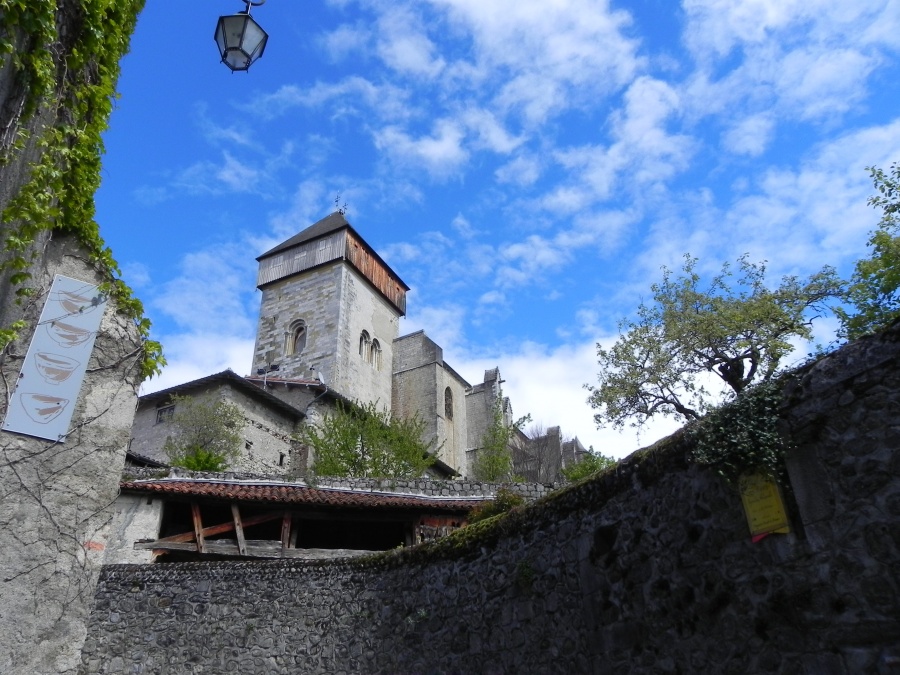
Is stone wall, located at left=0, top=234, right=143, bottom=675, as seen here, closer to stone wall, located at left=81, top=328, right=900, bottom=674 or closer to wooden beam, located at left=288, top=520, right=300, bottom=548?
stone wall, located at left=81, top=328, right=900, bottom=674

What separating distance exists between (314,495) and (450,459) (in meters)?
22.2

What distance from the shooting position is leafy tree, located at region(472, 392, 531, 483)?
1245 inches

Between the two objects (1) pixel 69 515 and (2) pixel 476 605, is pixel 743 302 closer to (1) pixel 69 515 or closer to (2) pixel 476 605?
(2) pixel 476 605

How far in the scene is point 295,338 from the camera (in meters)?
37.1

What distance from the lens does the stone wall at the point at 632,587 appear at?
13.7 ft

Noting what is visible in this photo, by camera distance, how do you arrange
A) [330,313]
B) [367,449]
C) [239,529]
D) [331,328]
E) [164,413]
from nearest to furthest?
[239,529]
[367,449]
[164,413]
[331,328]
[330,313]

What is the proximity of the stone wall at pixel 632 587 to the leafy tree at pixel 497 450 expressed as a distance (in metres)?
19.1

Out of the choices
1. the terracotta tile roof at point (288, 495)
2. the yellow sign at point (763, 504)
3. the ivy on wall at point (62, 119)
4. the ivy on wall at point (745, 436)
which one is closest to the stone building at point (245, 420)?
the terracotta tile roof at point (288, 495)

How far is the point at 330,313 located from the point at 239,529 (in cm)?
2232

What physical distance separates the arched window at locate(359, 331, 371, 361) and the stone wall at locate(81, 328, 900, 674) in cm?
2624

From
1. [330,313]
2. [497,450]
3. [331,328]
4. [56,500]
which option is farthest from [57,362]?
[330,313]

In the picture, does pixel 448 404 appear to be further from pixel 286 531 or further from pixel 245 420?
pixel 286 531

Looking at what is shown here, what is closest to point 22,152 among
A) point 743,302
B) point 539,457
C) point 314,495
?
point 314,495

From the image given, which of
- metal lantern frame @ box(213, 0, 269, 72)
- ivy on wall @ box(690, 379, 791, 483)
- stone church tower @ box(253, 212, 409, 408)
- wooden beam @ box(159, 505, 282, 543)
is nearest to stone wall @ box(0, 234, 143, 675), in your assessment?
metal lantern frame @ box(213, 0, 269, 72)
